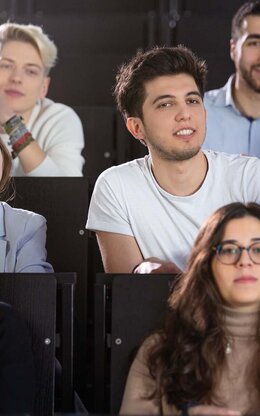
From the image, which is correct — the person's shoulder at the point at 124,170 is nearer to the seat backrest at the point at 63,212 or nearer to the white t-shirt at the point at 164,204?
the white t-shirt at the point at 164,204

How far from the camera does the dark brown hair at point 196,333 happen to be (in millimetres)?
2180

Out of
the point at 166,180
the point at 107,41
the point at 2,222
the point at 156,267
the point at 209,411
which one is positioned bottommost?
the point at 209,411

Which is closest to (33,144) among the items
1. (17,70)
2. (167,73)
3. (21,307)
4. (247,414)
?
(17,70)

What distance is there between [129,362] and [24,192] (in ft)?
3.25

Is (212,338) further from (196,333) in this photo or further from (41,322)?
(41,322)

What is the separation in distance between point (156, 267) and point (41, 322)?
38 centimetres

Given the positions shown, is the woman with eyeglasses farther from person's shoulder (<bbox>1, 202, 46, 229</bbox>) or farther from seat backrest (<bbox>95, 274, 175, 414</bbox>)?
person's shoulder (<bbox>1, 202, 46, 229</bbox>)

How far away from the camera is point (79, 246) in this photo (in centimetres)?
314

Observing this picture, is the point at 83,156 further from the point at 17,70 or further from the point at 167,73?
the point at 167,73

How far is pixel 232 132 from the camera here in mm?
3816

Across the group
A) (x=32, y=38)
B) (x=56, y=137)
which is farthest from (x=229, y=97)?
(x=32, y=38)

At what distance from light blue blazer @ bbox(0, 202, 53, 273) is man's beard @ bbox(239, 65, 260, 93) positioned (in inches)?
52.2

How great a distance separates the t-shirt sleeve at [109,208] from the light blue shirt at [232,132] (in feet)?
3.02

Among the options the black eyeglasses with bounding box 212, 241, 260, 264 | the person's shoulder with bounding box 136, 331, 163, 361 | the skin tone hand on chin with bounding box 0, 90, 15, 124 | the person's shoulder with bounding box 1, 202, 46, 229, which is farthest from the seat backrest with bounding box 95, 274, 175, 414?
the skin tone hand on chin with bounding box 0, 90, 15, 124
